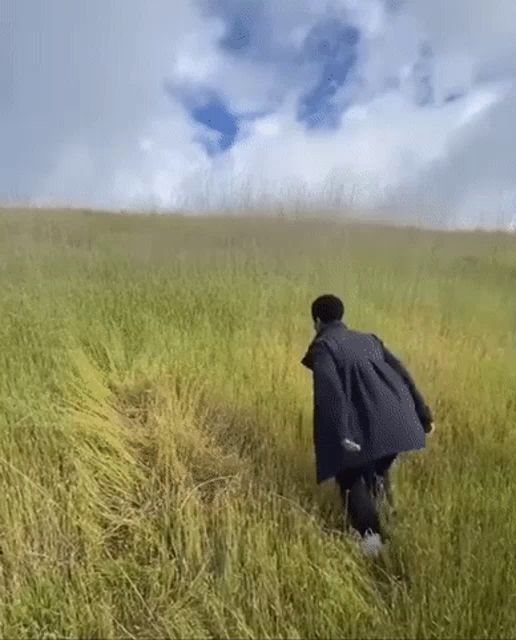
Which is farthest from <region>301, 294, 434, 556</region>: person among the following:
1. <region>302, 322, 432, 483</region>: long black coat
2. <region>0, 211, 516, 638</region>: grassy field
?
<region>0, 211, 516, 638</region>: grassy field

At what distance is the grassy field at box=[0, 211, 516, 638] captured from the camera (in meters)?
3.11

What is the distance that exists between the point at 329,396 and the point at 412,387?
0.52 m

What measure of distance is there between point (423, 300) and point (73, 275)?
3.51 m

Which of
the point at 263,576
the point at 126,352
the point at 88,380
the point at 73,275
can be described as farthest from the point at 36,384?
the point at 73,275

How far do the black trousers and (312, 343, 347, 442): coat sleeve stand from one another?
0.80 ft

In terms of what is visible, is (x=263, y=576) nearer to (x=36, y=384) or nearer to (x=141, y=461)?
(x=141, y=461)

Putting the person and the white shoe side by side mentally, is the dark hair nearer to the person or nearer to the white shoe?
the person

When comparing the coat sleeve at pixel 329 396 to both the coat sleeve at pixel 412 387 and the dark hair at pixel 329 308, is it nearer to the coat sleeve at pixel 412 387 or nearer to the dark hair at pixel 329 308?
the dark hair at pixel 329 308

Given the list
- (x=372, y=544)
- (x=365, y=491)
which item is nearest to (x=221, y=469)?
(x=365, y=491)

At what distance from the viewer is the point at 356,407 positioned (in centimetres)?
366

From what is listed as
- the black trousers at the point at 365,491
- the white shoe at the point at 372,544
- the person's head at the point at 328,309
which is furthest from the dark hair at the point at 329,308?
the white shoe at the point at 372,544

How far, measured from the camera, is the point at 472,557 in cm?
321

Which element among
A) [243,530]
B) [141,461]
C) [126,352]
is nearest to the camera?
[243,530]

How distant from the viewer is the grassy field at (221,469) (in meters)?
3.11
